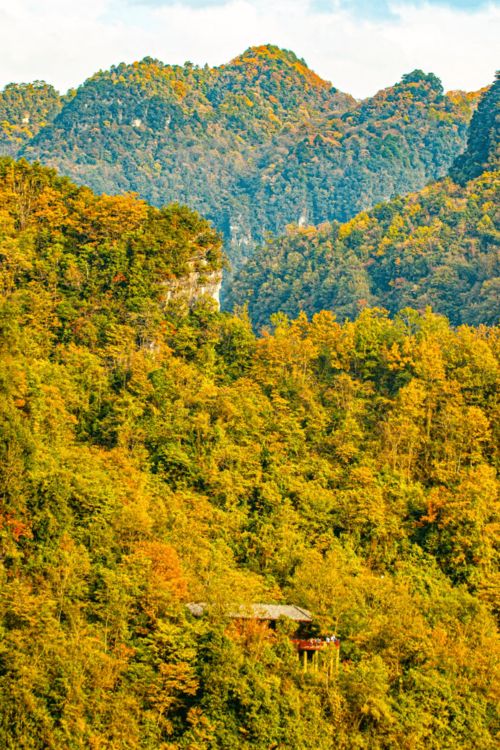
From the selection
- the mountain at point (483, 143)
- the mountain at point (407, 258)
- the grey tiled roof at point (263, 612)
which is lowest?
the grey tiled roof at point (263, 612)

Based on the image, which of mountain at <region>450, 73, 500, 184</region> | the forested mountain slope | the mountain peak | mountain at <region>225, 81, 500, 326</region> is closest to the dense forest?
the mountain peak

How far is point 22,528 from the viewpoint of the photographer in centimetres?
2642

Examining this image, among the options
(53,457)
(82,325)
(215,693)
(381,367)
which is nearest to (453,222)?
(381,367)

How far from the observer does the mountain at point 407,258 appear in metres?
70.1

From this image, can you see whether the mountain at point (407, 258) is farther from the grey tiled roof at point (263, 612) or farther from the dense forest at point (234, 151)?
the dense forest at point (234, 151)

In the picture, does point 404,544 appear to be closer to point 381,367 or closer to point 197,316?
point 381,367

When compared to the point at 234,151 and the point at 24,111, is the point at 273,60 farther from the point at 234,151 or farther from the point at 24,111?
the point at 24,111

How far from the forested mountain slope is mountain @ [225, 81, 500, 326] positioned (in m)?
23.8

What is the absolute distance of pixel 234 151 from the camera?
15175 centimetres

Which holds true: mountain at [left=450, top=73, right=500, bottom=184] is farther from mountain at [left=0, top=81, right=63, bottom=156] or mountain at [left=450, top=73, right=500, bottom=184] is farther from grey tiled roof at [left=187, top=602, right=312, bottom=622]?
mountain at [left=0, top=81, right=63, bottom=156]

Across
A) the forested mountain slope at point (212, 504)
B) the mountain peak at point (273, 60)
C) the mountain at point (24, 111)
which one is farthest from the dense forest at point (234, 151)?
the forested mountain slope at point (212, 504)

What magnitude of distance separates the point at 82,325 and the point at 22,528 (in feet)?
41.6

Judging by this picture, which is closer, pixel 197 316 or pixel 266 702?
pixel 266 702

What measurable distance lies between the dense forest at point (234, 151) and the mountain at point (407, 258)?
149ft
